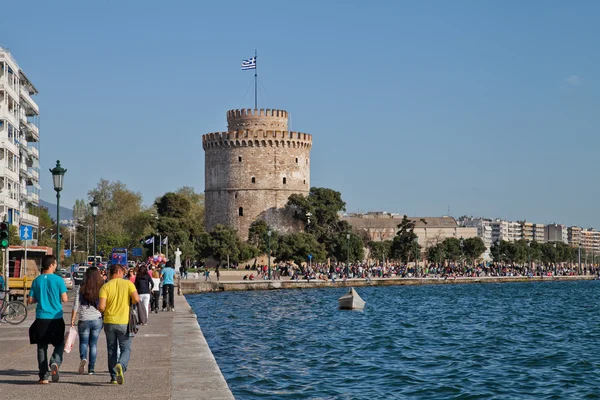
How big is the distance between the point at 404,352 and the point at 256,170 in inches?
2433

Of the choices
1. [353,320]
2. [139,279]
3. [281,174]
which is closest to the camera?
[139,279]

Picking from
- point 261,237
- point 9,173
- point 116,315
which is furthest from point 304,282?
point 116,315

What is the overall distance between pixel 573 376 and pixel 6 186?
39.7 meters

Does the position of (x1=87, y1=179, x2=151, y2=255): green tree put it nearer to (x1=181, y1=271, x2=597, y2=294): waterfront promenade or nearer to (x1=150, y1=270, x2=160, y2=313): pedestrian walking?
(x1=181, y1=271, x2=597, y2=294): waterfront promenade

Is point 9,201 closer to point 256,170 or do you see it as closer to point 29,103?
point 29,103

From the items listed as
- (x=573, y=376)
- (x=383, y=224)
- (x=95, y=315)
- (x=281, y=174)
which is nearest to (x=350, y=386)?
(x=573, y=376)

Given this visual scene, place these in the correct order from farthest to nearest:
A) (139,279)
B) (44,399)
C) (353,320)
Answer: (353,320)
(139,279)
(44,399)

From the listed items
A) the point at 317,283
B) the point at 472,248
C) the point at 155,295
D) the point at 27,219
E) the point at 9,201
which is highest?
the point at 9,201

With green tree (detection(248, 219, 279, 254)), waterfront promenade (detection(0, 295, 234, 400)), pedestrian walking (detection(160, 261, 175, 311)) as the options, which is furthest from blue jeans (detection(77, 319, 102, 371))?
green tree (detection(248, 219, 279, 254))

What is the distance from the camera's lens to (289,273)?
70.0 m

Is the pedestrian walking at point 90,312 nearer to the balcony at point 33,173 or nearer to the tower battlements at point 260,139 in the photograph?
the balcony at point 33,173

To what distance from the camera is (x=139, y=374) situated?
11047 mm

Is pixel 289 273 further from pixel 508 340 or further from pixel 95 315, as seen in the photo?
pixel 95 315

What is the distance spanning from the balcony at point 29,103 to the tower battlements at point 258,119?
971 inches
